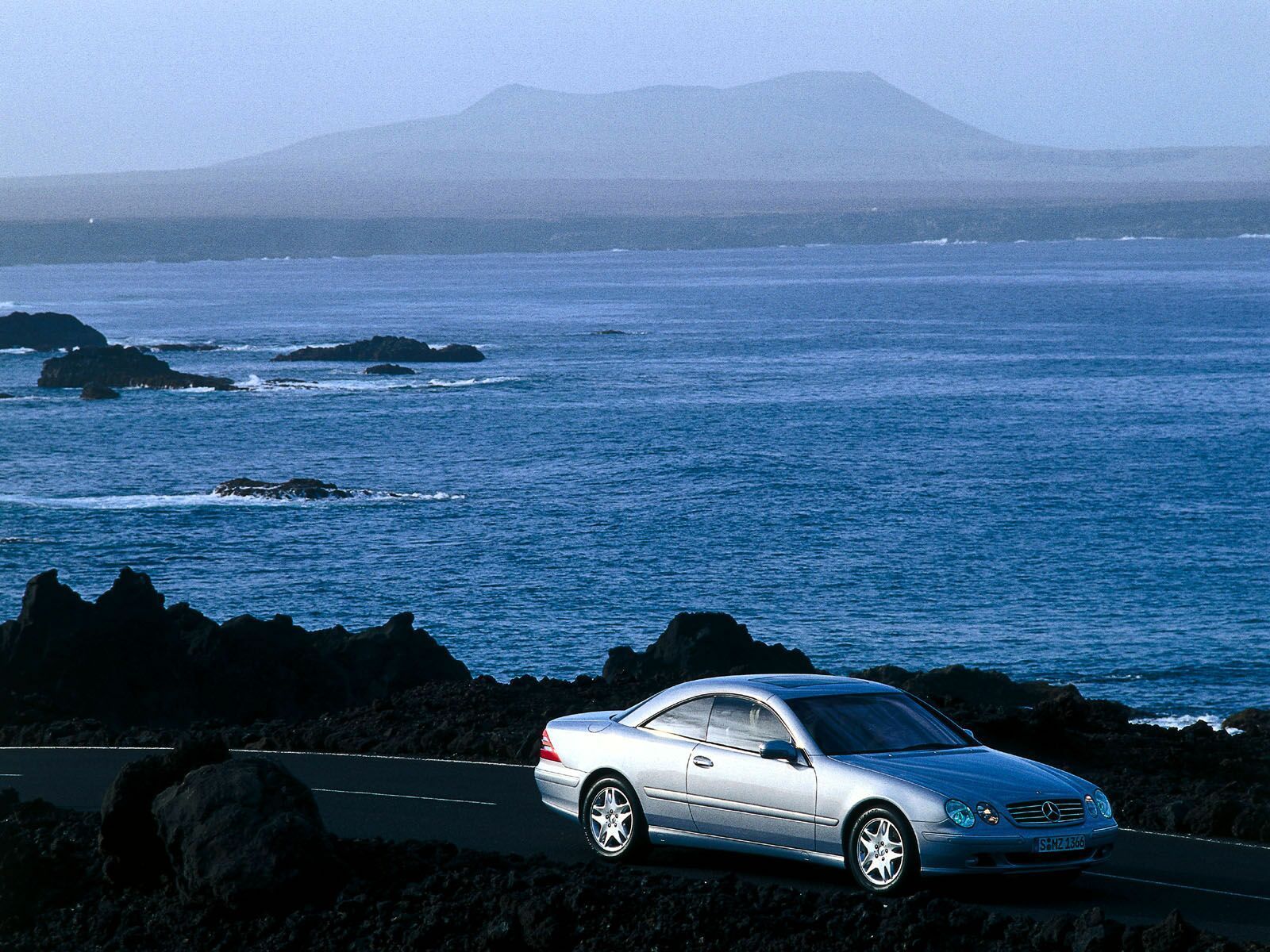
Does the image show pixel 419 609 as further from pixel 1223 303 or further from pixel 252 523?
pixel 1223 303

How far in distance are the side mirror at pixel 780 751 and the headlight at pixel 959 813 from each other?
1.10 meters

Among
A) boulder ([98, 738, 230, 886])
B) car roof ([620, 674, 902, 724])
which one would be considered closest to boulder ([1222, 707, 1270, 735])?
car roof ([620, 674, 902, 724])

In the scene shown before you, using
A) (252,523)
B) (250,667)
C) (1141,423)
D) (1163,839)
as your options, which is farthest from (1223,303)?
(1163,839)

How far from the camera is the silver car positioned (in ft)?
35.3

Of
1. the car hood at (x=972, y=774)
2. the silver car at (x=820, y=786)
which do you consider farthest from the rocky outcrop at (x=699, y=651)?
the car hood at (x=972, y=774)

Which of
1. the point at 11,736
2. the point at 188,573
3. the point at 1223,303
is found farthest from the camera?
the point at 1223,303

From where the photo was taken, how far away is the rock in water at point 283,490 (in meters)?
65.1

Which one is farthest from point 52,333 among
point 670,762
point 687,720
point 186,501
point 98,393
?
point 670,762

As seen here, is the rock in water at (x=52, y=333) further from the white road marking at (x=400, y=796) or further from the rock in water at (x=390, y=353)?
the white road marking at (x=400, y=796)

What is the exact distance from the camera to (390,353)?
12406 centimetres

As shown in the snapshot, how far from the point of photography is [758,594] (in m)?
47.8

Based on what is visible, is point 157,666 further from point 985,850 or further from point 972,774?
point 985,850

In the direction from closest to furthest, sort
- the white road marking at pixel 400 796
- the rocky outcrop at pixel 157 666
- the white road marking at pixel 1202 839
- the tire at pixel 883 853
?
1. the tire at pixel 883 853
2. the white road marking at pixel 1202 839
3. the white road marking at pixel 400 796
4. the rocky outcrop at pixel 157 666

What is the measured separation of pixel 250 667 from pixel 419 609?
14.2 metres
